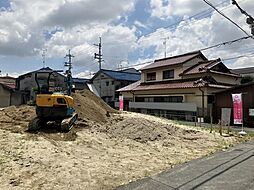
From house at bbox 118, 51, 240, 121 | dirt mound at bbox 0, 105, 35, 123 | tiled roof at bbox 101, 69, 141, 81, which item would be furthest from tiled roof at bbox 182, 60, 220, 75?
dirt mound at bbox 0, 105, 35, 123

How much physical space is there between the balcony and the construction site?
39.3 feet

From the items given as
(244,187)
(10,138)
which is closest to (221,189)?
(244,187)

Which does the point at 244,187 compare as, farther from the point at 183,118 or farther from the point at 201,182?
the point at 183,118

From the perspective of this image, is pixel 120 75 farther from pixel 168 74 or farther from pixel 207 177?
pixel 207 177

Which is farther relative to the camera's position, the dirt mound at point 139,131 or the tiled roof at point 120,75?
the tiled roof at point 120,75

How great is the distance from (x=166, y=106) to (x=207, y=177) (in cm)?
2204

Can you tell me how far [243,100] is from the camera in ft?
74.3

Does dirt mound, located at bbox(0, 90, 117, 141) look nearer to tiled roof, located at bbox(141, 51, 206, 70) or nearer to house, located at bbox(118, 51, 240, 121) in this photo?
house, located at bbox(118, 51, 240, 121)

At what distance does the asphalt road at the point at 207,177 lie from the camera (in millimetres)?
5656

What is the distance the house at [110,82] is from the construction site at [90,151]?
88.7 feet

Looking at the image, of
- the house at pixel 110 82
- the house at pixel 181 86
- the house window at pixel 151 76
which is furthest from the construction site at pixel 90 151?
the house at pixel 110 82

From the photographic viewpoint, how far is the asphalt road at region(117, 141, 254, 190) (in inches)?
223

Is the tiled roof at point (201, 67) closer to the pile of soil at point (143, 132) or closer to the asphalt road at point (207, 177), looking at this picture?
the pile of soil at point (143, 132)

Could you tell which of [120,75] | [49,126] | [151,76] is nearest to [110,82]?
[120,75]
